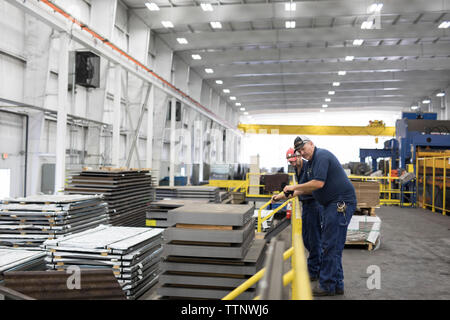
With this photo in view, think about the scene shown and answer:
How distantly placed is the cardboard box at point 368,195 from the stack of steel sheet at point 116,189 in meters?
4.54

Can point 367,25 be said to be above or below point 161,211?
above

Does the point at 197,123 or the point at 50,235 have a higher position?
the point at 197,123

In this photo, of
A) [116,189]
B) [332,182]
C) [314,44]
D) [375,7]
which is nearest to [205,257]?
[332,182]

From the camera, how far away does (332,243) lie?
407 centimetres

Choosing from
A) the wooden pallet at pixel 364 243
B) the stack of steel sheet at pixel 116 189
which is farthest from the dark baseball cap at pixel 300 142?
the wooden pallet at pixel 364 243

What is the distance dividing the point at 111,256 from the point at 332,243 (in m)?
2.45

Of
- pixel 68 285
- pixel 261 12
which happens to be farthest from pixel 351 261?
pixel 261 12

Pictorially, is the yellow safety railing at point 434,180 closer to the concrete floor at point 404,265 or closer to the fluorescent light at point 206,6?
the concrete floor at point 404,265

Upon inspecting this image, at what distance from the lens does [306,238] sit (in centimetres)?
496

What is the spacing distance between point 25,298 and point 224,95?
85.8 feet

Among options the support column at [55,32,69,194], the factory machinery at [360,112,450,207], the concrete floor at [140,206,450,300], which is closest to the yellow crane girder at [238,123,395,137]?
the factory machinery at [360,112,450,207]

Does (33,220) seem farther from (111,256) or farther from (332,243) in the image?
(332,243)
